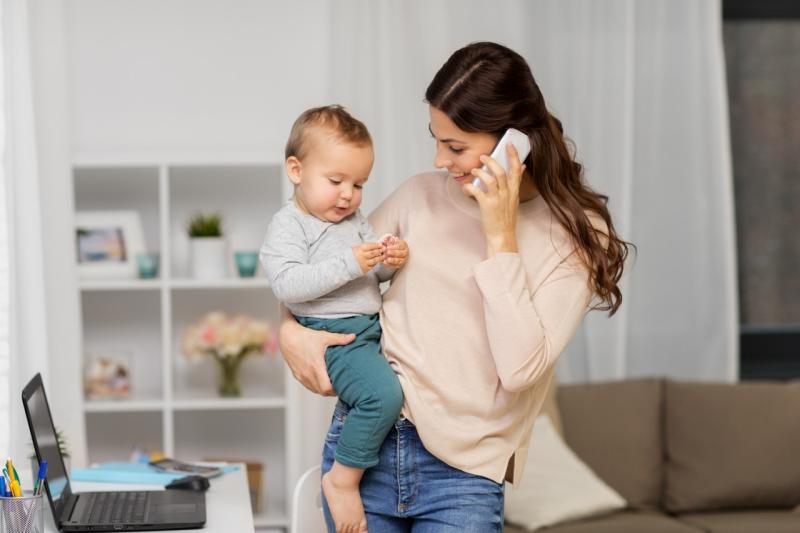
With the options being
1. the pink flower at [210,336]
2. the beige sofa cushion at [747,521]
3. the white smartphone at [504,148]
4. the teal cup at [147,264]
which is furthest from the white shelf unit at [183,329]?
the white smartphone at [504,148]

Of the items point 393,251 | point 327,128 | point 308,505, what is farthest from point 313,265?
point 308,505

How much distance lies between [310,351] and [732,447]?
6.96ft

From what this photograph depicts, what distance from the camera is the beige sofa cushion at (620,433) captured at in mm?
3459

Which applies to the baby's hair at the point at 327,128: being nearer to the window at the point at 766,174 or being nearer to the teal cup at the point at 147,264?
the teal cup at the point at 147,264

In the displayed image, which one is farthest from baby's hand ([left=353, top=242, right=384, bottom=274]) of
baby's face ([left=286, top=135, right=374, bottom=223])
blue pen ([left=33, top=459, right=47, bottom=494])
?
blue pen ([left=33, top=459, right=47, bottom=494])

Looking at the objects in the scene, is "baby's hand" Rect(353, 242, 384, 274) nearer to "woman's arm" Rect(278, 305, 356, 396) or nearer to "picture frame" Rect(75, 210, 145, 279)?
"woman's arm" Rect(278, 305, 356, 396)

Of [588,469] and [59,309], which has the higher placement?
[59,309]

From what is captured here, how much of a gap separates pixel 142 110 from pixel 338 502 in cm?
238

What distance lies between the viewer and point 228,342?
11.6 feet

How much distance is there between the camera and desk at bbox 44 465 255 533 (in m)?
1.93

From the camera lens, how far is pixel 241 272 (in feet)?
11.8

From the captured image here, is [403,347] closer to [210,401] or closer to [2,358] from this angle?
[2,358]

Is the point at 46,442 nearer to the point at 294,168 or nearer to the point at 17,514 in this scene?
the point at 17,514

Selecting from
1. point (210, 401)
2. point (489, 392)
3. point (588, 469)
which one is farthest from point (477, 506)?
point (210, 401)
